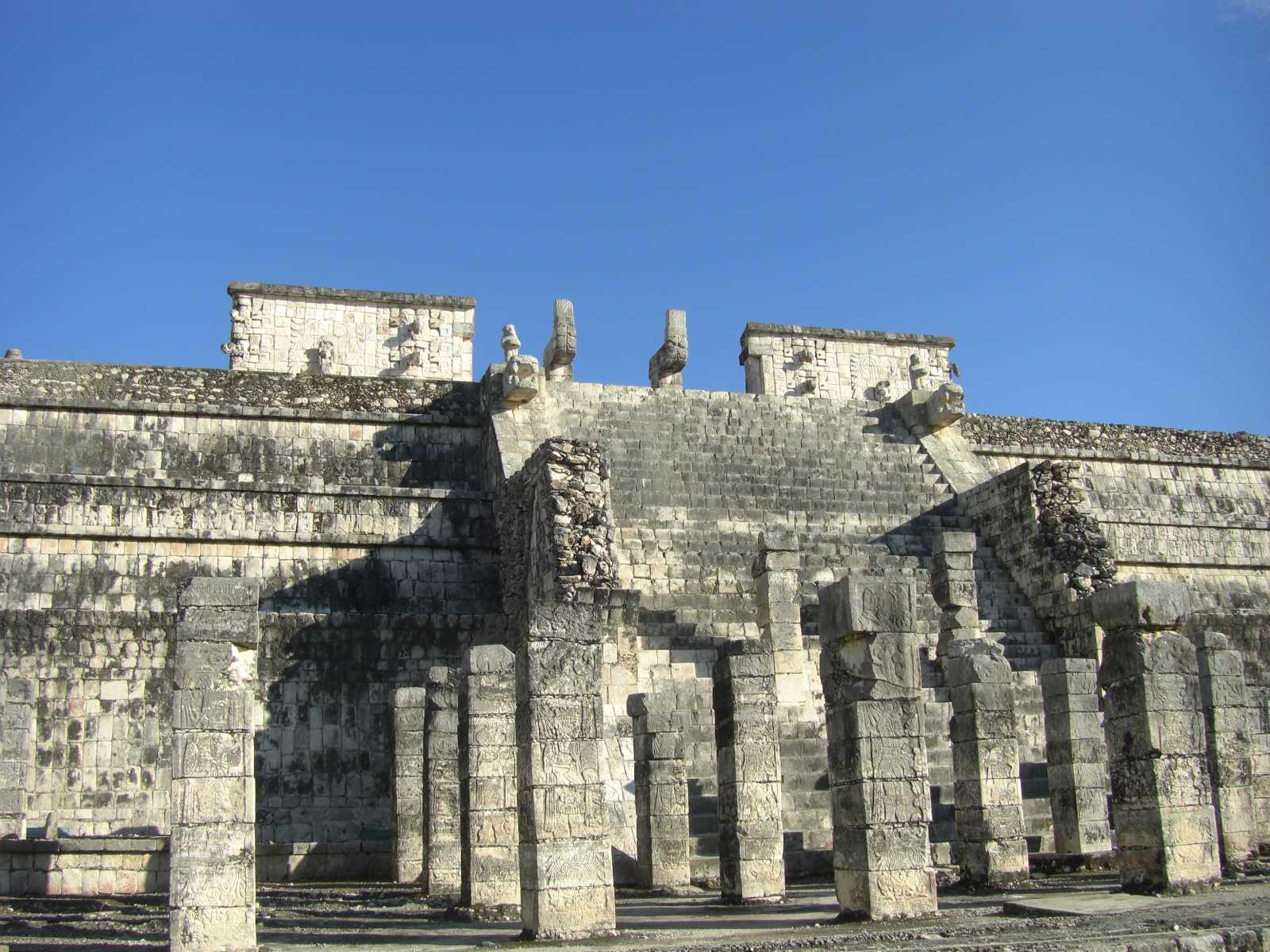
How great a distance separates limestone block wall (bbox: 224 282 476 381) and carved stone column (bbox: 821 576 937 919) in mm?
22010

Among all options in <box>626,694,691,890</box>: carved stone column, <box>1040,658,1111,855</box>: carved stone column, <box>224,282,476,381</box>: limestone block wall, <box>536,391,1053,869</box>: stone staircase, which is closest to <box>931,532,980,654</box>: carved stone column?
<box>536,391,1053,869</box>: stone staircase

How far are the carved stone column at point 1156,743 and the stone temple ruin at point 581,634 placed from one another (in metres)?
0.03

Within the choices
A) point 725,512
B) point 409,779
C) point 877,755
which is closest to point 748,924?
point 877,755

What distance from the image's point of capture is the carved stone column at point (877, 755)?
10477 millimetres

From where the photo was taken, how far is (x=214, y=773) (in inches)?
392

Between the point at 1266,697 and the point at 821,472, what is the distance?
8609mm

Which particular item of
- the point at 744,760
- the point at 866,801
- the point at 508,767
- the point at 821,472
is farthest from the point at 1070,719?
the point at 821,472

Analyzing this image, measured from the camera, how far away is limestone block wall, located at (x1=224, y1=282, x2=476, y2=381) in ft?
104

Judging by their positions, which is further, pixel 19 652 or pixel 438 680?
pixel 19 652

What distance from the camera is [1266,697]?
714 inches

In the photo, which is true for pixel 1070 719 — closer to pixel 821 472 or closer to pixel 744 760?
pixel 744 760

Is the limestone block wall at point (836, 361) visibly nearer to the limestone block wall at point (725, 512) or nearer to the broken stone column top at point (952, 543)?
the limestone block wall at point (725, 512)

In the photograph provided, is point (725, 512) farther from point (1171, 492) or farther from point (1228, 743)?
point (1171, 492)

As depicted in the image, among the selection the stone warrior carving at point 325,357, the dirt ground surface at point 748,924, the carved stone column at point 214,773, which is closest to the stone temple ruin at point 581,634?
the carved stone column at point 214,773
